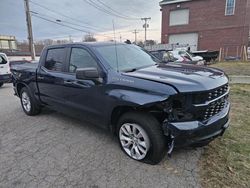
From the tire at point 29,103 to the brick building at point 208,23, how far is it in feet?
91.5

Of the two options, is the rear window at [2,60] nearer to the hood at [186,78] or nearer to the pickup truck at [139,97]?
the pickup truck at [139,97]

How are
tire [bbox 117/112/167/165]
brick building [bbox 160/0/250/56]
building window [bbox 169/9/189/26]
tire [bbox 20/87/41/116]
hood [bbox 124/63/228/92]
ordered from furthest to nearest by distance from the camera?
building window [bbox 169/9/189/26] < brick building [bbox 160/0/250/56] < tire [bbox 20/87/41/116] < tire [bbox 117/112/167/165] < hood [bbox 124/63/228/92]

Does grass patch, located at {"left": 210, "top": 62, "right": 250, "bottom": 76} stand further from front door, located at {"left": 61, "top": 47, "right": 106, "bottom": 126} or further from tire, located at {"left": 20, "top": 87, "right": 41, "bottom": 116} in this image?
tire, located at {"left": 20, "top": 87, "right": 41, "bottom": 116}

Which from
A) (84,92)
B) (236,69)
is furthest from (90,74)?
(236,69)

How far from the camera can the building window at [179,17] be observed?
1198 inches

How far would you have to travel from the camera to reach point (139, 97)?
3064mm

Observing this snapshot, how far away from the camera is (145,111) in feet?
10.5

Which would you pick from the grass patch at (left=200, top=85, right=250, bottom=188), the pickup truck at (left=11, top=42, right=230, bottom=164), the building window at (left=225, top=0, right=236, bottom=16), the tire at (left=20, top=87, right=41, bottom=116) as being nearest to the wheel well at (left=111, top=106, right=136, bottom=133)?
the pickup truck at (left=11, top=42, right=230, bottom=164)

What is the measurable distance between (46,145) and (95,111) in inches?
45.7

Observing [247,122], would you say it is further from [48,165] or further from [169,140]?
[48,165]

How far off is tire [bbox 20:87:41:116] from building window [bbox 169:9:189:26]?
2858 centimetres

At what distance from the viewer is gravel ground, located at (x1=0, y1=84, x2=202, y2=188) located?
2957mm

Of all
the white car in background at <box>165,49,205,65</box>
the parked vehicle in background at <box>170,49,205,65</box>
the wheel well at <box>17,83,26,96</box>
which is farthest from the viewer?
the parked vehicle in background at <box>170,49,205,65</box>

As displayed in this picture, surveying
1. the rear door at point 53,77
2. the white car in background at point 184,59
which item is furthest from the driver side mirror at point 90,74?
the white car in background at point 184,59
